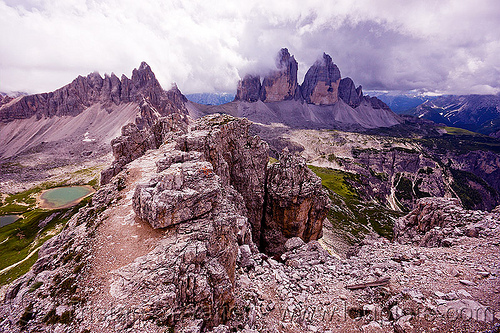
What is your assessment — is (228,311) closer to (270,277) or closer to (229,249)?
(229,249)

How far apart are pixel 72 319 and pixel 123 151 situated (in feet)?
120

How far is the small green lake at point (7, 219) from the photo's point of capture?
88512 mm

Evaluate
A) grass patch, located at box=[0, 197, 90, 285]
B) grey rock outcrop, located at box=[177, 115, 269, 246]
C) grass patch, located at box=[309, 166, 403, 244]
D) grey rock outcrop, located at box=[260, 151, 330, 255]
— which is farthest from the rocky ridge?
grass patch, located at box=[309, 166, 403, 244]

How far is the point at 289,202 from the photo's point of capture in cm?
4247

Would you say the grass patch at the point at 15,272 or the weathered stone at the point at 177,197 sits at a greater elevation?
the weathered stone at the point at 177,197

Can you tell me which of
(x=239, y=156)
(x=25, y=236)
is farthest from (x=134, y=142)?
(x=25, y=236)

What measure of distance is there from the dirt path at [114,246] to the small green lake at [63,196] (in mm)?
110361

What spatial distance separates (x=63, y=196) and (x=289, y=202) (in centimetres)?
12960

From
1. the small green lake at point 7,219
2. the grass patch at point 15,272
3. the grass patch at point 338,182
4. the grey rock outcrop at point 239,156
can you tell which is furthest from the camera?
the grass patch at point 338,182

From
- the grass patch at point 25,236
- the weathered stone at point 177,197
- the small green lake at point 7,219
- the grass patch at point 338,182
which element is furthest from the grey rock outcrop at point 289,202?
the small green lake at point 7,219

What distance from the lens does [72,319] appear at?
10.6 m

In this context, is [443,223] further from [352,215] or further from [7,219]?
[7,219]

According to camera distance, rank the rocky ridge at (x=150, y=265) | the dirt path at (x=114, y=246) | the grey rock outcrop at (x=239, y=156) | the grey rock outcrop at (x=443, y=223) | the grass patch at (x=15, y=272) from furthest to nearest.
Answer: the grass patch at (x=15, y=272)
the grey rock outcrop at (x=239, y=156)
the grey rock outcrop at (x=443, y=223)
the dirt path at (x=114, y=246)
the rocky ridge at (x=150, y=265)

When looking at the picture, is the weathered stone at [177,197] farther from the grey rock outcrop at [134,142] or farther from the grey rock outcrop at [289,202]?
the grey rock outcrop at [289,202]
